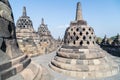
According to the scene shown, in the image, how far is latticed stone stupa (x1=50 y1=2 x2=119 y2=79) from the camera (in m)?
8.40

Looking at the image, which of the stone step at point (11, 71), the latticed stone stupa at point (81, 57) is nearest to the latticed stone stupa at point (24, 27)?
the latticed stone stupa at point (81, 57)

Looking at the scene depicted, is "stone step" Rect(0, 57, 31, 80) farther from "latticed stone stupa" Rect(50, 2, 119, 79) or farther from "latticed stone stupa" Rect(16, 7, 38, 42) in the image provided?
"latticed stone stupa" Rect(16, 7, 38, 42)

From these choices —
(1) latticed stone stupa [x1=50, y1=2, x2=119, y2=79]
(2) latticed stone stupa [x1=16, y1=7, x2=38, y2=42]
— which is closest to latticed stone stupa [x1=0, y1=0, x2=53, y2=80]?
(1) latticed stone stupa [x1=50, y1=2, x2=119, y2=79]

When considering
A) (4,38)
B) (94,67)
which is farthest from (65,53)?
(4,38)

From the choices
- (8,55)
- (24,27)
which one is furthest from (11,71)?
(24,27)

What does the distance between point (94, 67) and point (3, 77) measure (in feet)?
21.9

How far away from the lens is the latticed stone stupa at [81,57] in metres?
8.40

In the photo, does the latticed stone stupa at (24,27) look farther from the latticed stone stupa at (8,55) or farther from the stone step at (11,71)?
the stone step at (11,71)

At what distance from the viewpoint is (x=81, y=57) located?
29.6 feet

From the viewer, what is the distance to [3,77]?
9.89 ft

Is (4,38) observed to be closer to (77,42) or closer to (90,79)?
(90,79)

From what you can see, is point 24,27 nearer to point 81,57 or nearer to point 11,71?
point 81,57

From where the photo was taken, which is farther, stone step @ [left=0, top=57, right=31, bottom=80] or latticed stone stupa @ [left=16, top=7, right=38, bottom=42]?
latticed stone stupa @ [left=16, top=7, right=38, bottom=42]

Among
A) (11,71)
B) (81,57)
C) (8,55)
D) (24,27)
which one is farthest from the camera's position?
(24,27)
